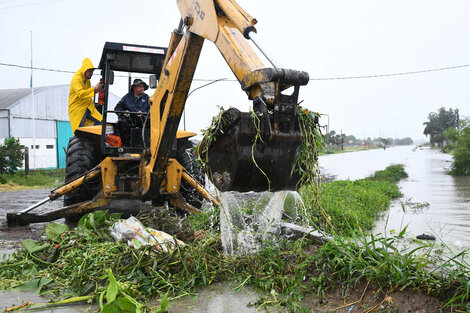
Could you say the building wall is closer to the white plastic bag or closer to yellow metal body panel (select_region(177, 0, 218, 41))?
the white plastic bag

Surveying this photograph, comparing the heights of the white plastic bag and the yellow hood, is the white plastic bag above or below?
below

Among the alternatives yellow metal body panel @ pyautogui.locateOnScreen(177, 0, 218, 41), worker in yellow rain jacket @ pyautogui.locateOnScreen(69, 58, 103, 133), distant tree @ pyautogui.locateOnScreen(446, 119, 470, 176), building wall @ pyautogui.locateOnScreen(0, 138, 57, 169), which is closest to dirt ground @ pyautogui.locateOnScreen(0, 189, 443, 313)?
yellow metal body panel @ pyautogui.locateOnScreen(177, 0, 218, 41)

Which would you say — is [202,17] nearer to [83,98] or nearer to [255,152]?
[255,152]

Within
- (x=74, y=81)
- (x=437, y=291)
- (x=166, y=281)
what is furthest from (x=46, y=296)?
(x=74, y=81)

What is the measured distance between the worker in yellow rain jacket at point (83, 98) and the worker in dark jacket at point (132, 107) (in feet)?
1.60

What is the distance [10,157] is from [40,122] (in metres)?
9.89

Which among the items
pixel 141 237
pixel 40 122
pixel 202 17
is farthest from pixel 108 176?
pixel 40 122

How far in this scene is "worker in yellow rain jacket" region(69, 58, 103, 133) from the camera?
6609mm

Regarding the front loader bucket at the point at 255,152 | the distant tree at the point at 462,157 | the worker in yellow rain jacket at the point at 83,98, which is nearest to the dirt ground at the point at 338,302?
the front loader bucket at the point at 255,152

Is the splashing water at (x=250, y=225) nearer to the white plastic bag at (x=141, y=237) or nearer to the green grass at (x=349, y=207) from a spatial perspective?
the white plastic bag at (x=141, y=237)

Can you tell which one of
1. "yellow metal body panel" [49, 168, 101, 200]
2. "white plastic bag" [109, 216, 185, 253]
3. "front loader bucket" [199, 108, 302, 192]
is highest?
"front loader bucket" [199, 108, 302, 192]

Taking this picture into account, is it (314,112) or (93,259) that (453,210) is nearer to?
(314,112)

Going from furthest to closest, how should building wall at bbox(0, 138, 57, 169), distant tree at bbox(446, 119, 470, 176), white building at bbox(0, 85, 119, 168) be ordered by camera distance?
building wall at bbox(0, 138, 57, 169) < white building at bbox(0, 85, 119, 168) < distant tree at bbox(446, 119, 470, 176)

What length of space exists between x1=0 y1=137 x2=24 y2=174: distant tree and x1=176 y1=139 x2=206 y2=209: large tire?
518 inches
